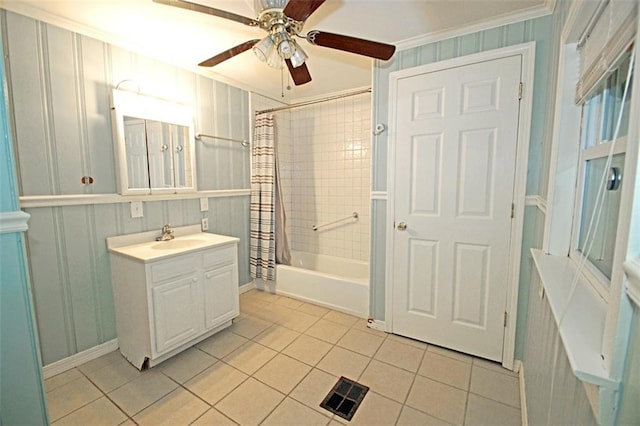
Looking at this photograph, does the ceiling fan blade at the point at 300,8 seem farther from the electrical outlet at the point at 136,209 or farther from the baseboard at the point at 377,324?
the baseboard at the point at 377,324

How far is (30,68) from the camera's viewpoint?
5.62 ft

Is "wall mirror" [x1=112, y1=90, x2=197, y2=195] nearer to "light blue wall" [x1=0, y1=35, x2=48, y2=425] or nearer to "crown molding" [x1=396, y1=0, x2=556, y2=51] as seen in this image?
"light blue wall" [x1=0, y1=35, x2=48, y2=425]

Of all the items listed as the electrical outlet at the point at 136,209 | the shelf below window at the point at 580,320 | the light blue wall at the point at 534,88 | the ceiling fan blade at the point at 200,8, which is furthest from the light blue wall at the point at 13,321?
the light blue wall at the point at 534,88

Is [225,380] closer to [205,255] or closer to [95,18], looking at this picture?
[205,255]

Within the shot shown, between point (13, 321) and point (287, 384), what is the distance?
140cm

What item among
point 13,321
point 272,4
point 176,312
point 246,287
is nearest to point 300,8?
point 272,4

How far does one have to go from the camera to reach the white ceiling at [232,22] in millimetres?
1688

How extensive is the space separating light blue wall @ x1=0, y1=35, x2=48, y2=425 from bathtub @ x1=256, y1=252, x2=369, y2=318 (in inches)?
83.4

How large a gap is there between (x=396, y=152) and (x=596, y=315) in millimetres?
1641

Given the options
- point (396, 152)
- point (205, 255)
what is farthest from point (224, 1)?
point (205, 255)

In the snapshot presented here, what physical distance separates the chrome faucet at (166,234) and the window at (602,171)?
102 inches

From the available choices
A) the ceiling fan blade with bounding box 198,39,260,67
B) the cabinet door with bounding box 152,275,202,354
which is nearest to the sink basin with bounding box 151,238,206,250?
the cabinet door with bounding box 152,275,202,354

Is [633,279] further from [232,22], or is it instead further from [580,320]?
[232,22]

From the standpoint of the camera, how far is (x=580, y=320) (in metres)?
0.78
